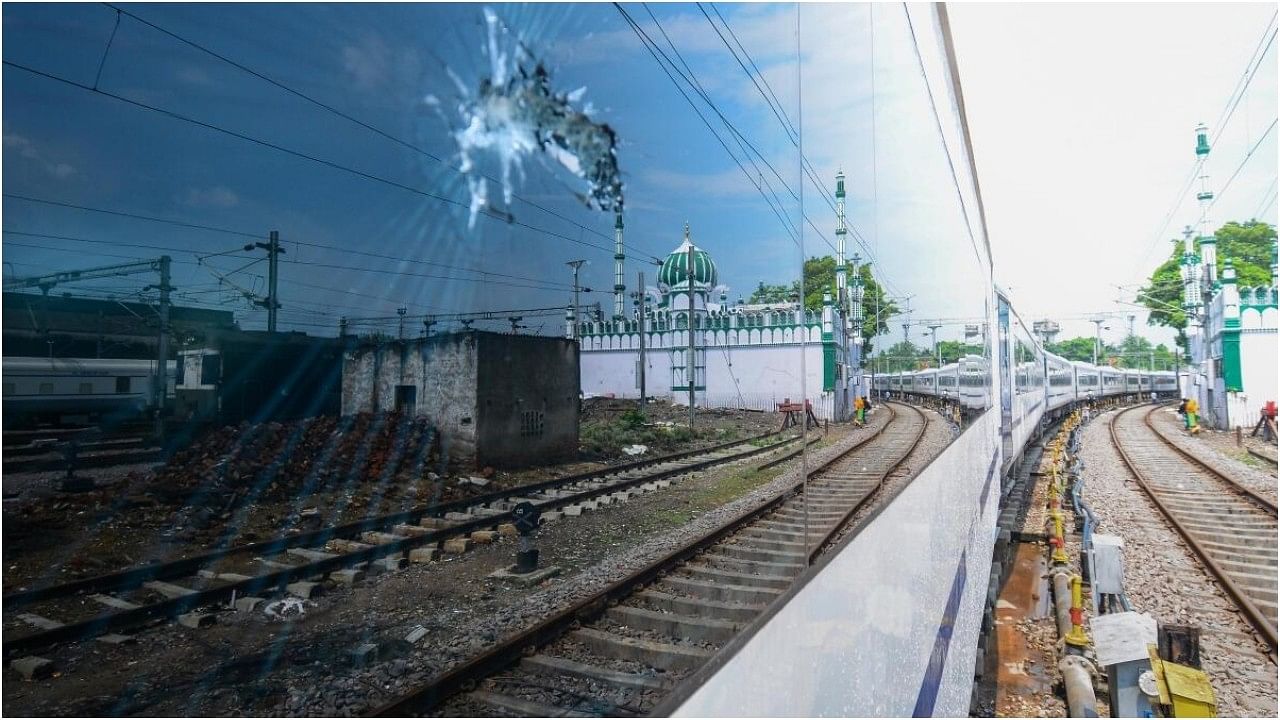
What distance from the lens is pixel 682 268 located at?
240 cm

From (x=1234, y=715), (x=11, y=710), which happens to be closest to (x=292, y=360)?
(x=11, y=710)

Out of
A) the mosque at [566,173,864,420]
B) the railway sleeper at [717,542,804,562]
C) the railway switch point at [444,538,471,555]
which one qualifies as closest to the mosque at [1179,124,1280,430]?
the mosque at [566,173,864,420]

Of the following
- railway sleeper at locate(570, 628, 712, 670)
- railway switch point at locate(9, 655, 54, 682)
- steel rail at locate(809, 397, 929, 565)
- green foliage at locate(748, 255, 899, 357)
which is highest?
green foliage at locate(748, 255, 899, 357)

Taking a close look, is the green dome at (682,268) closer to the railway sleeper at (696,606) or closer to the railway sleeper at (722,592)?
the railway sleeper at (696,606)

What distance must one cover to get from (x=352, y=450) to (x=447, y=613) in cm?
173

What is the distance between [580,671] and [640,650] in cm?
41

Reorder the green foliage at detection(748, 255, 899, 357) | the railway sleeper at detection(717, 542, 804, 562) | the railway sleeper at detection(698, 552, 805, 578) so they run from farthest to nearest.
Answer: the railway sleeper at detection(717, 542, 804, 562), the railway sleeper at detection(698, 552, 805, 578), the green foliage at detection(748, 255, 899, 357)

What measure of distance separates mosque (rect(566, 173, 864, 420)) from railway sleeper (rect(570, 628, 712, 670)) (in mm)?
1384

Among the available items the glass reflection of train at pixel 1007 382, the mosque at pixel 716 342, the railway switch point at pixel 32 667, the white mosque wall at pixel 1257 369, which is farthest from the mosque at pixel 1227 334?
the railway switch point at pixel 32 667

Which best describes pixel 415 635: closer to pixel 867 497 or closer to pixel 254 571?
pixel 254 571

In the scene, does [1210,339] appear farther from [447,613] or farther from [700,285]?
[447,613]

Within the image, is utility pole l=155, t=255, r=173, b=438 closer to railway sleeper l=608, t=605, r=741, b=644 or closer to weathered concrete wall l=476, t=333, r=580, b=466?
weathered concrete wall l=476, t=333, r=580, b=466

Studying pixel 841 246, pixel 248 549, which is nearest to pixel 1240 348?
pixel 841 246

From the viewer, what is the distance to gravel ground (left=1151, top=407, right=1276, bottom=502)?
469cm
